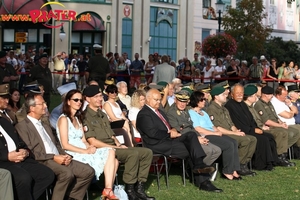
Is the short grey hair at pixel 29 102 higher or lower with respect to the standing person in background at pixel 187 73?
lower

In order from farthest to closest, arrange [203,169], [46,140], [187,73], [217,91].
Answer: [187,73]
[217,91]
[203,169]
[46,140]

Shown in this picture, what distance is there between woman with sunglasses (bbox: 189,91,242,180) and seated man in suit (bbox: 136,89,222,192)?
2.88 ft

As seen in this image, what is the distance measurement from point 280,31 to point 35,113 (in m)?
55.5

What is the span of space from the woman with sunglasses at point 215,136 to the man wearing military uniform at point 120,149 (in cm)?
200

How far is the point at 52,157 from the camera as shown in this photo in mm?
9102

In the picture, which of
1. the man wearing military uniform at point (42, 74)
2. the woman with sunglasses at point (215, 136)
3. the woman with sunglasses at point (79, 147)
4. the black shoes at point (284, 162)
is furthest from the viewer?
the man wearing military uniform at point (42, 74)

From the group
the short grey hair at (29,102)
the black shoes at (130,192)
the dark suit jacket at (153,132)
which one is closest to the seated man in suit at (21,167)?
the short grey hair at (29,102)

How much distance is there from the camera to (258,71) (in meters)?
27.8

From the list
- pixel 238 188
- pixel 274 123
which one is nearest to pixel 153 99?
pixel 238 188

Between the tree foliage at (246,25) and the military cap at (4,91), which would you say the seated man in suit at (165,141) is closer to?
the military cap at (4,91)

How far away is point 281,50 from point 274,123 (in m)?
38.3

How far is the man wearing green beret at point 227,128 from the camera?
12.5 meters

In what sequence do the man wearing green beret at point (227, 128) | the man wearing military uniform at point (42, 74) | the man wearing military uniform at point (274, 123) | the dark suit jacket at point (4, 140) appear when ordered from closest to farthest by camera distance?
the dark suit jacket at point (4, 140) → the man wearing green beret at point (227, 128) → the man wearing military uniform at point (274, 123) → the man wearing military uniform at point (42, 74)

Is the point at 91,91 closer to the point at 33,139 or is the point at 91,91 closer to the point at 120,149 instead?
the point at 120,149
